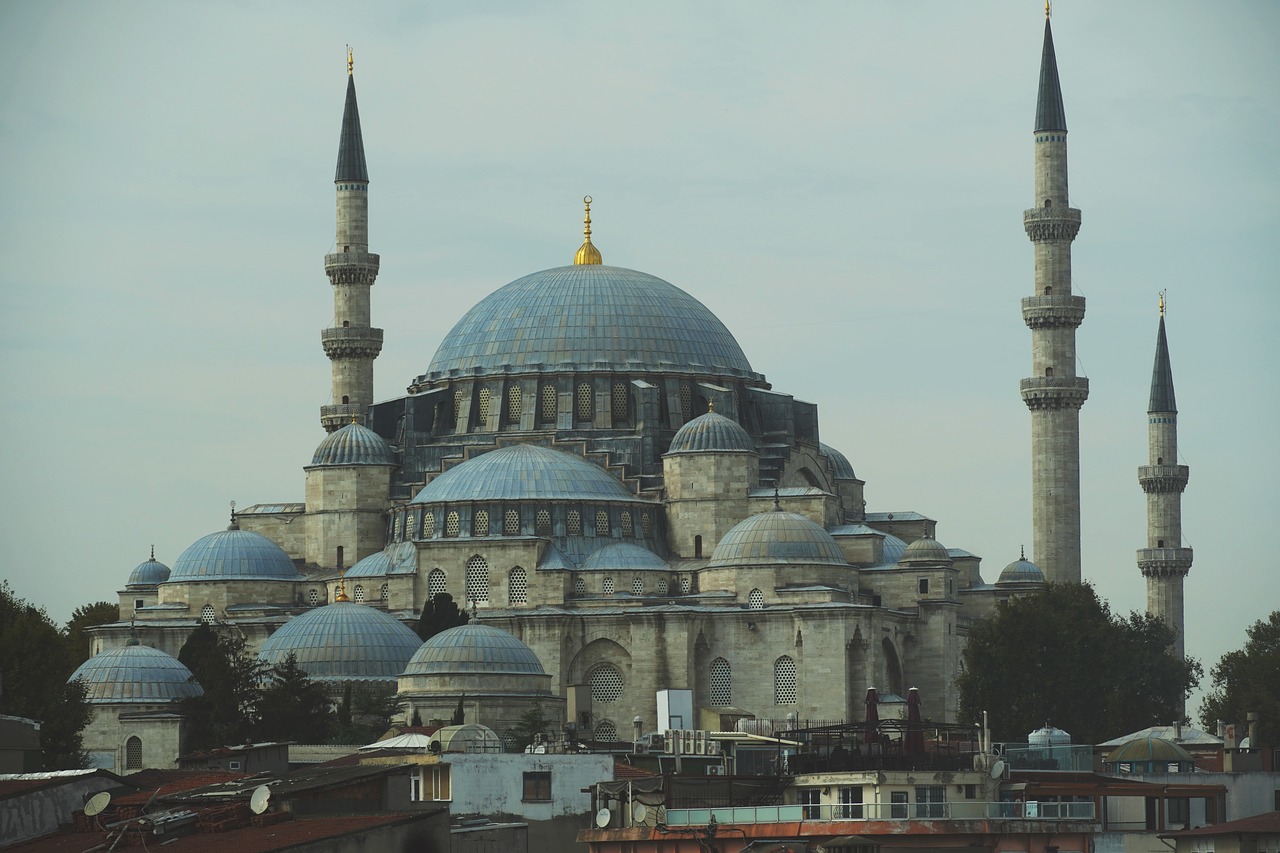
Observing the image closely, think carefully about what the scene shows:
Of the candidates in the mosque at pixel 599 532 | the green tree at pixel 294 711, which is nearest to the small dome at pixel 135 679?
the mosque at pixel 599 532

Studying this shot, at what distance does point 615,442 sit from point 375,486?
566 centimetres

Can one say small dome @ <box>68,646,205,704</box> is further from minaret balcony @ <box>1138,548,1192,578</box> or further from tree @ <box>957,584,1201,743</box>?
minaret balcony @ <box>1138,548,1192,578</box>

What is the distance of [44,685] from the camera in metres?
55.2

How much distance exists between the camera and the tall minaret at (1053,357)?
72.6m

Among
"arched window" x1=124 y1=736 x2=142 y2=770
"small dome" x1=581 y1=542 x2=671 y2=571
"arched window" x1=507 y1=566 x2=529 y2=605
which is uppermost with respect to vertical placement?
"small dome" x1=581 y1=542 x2=671 y2=571

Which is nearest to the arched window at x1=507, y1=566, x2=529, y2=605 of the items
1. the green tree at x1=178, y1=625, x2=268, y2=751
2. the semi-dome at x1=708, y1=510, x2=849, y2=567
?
the semi-dome at x1=708, y1=510, x2=849, y2=567

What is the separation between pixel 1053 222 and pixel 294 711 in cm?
2595

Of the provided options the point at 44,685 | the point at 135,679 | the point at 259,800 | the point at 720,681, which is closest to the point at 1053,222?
the point at 720,681

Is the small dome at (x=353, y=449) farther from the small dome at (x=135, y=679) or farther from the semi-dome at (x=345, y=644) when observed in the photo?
the small dome at (x=135, y=679)

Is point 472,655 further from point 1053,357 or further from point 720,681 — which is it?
point 1053,357

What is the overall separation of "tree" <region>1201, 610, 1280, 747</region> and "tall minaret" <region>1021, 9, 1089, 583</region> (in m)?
4.41

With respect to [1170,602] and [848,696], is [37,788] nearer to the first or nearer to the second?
[848,696]

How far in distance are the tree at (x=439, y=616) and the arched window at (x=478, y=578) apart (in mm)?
1708

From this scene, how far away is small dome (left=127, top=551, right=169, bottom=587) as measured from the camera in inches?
2891
